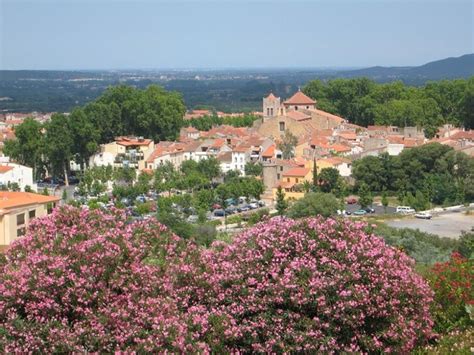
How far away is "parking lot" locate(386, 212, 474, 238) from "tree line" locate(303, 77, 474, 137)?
Result: 18.6 meters

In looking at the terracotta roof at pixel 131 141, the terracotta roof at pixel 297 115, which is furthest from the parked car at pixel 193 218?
the terracotta roof at pixel 297 115

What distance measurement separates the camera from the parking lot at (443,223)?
2467 centimetres

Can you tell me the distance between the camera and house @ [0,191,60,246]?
42.4 ft

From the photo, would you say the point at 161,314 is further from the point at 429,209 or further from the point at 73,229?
the point at 429,209

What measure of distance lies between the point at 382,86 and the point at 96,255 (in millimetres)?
48729

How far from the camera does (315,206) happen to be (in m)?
25.2

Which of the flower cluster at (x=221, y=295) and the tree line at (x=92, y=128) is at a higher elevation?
the flower cluster at (x=221, y=295)

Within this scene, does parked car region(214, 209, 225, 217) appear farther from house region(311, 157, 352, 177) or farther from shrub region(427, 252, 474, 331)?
shrub region(427, 252, 474, 331)

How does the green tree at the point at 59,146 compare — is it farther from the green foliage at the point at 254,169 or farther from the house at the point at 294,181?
the house at the point at 294,181

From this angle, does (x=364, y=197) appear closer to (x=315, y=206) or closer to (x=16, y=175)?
(x=315, y=206)

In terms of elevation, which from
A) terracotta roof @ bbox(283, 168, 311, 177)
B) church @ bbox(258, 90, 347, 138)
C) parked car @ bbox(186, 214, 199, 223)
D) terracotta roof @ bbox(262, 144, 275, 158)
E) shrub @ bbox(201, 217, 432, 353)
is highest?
shrub @ bbox(201, 217, 432, 353)

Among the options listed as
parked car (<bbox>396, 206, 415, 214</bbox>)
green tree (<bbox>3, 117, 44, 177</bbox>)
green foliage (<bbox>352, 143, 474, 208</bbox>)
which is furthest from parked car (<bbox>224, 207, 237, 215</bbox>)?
green tree (<bbox>3, 117, 44, 177</bbox>)

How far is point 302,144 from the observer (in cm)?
3825

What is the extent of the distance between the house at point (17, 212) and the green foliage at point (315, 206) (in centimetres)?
952
